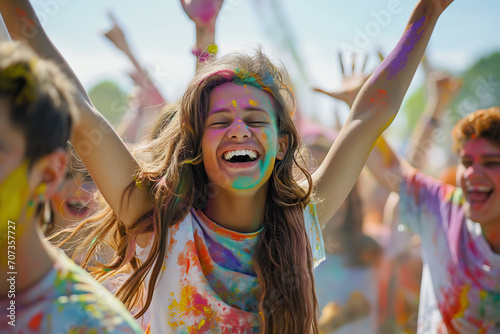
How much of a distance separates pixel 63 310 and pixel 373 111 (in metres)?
1.49

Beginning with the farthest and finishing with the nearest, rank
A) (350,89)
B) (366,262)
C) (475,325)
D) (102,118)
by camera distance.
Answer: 1. (366,262)
2. (350,89)
3. (475,325)
4. (102,118)

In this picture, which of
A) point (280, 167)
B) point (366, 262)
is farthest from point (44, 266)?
point (366, 262)

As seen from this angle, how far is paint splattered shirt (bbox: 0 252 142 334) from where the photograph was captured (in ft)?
3.19

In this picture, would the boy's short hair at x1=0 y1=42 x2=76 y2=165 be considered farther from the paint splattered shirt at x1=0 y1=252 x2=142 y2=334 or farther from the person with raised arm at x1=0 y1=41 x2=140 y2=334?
the paint splattered shirt at x1=0 y1=252 x2=142 y2=334

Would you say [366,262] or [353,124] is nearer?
[353,124]

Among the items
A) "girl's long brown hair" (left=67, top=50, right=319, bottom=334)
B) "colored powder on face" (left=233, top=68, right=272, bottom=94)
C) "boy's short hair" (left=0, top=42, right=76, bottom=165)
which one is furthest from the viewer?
"colored powder on face" (left=233, top=68, right=272, bottom=94)

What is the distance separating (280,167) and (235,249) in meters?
0.40

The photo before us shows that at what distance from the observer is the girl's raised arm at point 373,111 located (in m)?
2.03

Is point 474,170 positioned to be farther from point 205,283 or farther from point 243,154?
point 205,283

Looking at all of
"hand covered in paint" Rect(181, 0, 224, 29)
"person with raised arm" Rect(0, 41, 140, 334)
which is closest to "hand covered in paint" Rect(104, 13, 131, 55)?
"hand covered in paint" Rect(181, 0, 224, 29)

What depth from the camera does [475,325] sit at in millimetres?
2471

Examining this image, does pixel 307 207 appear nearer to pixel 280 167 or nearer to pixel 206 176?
pixel 280 167

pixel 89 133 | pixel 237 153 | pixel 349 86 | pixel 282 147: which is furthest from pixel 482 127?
pixel 89 133

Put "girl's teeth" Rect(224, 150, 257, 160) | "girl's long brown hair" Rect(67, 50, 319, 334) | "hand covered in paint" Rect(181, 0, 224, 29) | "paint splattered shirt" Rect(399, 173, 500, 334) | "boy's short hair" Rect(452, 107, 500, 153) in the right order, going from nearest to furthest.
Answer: "girl's long brown hair" Rect(67, 50, 319, 334) < "girl's teeth" Rect(224, 150, 257, 160) < "hand covered in paint" Rect(181, 0, 224, 29) < "paint splattered shirt" Rect(399, 173, 500, 334) < "boy's short hair" Rect(452, 107, 500, 153)
